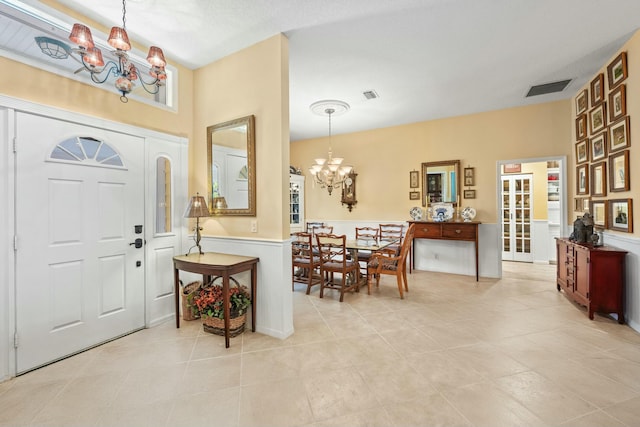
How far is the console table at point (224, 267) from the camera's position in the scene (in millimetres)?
2533

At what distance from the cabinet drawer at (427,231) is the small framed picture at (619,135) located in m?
2.44

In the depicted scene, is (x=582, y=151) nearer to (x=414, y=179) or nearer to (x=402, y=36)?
(x=414, y=179)

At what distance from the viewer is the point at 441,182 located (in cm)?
542

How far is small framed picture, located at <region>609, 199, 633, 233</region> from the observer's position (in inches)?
116

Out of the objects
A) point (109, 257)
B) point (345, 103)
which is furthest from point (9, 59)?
point (345, 103)

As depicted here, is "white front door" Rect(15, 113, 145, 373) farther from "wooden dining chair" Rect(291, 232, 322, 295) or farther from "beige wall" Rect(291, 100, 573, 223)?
"beige wall" Rect(291, 100, 573, 223)

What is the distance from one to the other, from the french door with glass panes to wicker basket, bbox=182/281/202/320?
6.85 meters

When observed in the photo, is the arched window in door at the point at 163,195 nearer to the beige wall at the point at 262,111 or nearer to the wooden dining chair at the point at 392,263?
the beige wall at the point at 262,111

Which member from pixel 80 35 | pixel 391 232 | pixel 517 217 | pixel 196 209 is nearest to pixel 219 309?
pixel 196 209

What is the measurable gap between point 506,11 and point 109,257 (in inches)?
169

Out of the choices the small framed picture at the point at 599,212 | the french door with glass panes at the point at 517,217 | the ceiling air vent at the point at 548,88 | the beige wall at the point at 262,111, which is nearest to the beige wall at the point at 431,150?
the ceiling air vent at the point at 548,88

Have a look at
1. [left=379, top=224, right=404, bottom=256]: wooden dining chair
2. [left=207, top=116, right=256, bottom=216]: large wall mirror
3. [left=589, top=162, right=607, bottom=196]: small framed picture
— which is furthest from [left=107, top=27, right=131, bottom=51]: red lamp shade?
[left=589, top=162, right=607, bottom=196]: small framed picture

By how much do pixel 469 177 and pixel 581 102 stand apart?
181cm

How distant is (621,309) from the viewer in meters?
2.98
